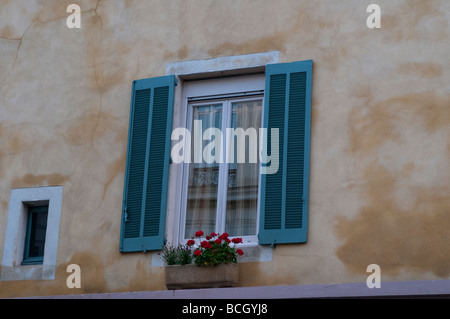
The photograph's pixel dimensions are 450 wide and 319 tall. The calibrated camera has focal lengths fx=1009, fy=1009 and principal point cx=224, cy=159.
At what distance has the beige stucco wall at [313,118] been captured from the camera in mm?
8398

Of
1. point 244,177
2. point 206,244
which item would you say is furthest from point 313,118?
A: point 206,244

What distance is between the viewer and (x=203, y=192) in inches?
366

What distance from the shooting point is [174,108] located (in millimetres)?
9469

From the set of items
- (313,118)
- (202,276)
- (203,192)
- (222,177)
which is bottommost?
(202,276)

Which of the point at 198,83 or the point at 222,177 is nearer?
the point at 222,177

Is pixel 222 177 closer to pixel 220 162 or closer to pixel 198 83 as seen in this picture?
pixel 220 162

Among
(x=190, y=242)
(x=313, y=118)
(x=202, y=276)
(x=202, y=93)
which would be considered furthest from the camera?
(x=202, y=93)

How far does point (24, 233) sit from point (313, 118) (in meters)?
3.07
